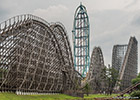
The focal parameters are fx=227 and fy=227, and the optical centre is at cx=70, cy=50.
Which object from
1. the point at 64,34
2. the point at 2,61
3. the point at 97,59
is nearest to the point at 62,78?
the point at 64,34

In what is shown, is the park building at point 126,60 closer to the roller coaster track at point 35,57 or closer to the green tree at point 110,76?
the green tree at point 110,76

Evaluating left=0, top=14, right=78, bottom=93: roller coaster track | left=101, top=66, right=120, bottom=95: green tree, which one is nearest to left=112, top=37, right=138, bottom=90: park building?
left=101, top=66, right=120, bottom=95: green tree

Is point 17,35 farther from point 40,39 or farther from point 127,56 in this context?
point 127,56

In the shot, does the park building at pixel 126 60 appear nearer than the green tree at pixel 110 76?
No

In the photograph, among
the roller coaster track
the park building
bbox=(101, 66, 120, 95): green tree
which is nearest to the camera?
the roller coaster track

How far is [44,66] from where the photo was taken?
4481 cm

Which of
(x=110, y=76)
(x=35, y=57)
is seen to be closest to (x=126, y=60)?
(x=110, y=76)

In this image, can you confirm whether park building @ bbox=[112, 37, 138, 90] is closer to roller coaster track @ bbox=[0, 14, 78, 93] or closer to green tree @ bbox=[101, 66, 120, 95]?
green tree @ bbox=[101, 66, 120, 95]

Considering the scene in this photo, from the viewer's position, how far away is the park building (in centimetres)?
9150

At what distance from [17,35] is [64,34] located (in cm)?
1957

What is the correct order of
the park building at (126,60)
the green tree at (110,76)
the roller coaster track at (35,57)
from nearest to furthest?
the roller coaster track at (35,57), the green tree at (110,76), the park building at (126,60)

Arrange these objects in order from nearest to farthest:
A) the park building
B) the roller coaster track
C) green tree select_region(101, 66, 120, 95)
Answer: the roller coaster track, green tree select_region(101, 66, 120, 95), the park building

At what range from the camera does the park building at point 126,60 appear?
9150 cm

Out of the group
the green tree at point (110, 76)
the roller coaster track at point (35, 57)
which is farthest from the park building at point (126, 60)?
the roller coaster track at point (35, 57)
